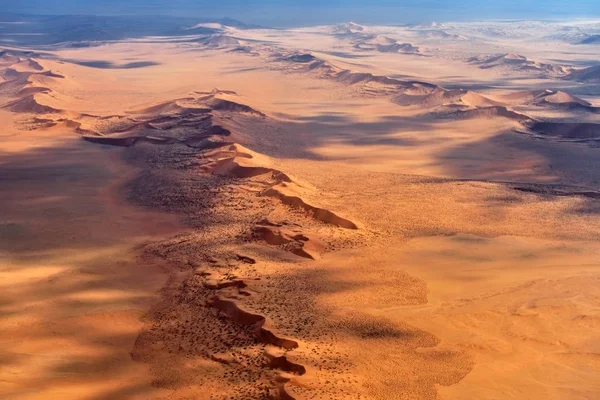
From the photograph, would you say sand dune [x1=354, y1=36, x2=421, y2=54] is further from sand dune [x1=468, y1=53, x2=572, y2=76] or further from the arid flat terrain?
the arid flat terrain

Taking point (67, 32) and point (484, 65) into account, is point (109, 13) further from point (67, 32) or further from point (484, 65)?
point (484, 65)

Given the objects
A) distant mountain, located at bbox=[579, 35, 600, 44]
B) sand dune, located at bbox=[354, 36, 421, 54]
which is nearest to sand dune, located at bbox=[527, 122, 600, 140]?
sand dune, located at bbox=[354, 36, 421, 54]

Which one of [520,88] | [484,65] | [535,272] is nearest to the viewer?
[535,272]

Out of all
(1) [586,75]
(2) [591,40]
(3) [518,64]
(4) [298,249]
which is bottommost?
(4) [298,249]

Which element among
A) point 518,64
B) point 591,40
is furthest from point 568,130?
point 591,40

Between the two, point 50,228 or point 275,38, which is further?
point 275,38

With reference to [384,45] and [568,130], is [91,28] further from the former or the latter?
[568,130]

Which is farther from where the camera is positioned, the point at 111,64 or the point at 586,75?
the point at 111,64

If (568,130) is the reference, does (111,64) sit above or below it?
above

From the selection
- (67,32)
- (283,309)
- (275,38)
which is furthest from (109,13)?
(283,309)
